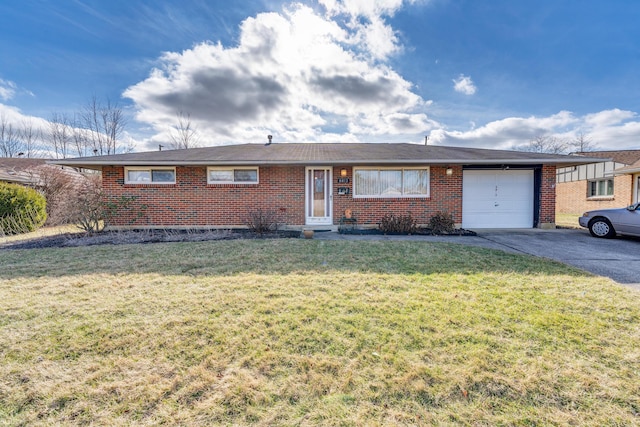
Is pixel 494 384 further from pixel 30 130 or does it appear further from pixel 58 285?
pixel 30 130

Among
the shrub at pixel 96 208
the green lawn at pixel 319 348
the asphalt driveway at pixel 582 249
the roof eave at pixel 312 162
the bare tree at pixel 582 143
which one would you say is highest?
the bare tree at pixel 582 143

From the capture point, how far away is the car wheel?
26.4ft

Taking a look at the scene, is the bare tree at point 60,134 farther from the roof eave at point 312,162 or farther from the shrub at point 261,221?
the shrub at point 261,221

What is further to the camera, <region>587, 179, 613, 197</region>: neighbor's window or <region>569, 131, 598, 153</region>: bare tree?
<region>569, 131, 598, 153</region>: bare tree

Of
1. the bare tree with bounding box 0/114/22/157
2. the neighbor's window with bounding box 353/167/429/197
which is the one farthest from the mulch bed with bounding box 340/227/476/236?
the bare tree with bounding box 0/114/22/157

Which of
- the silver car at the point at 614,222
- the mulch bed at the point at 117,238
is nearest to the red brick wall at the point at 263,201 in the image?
the mulch bed at the point at 117,238

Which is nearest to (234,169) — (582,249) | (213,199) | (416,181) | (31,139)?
(213,199)

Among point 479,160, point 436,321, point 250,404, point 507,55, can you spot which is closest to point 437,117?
point 507,55

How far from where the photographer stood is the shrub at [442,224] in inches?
355

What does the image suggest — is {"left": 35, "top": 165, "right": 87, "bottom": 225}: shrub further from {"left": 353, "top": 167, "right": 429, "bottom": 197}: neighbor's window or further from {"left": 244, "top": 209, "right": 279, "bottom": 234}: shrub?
{"left": 353, "top": 167, "right": 429, "bottom": 197}: neighbor's window

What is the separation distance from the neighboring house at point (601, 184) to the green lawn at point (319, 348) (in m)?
14.3

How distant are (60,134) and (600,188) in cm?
4052

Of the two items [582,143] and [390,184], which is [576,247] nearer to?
[390,184]

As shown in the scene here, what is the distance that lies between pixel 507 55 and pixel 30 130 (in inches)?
1474
